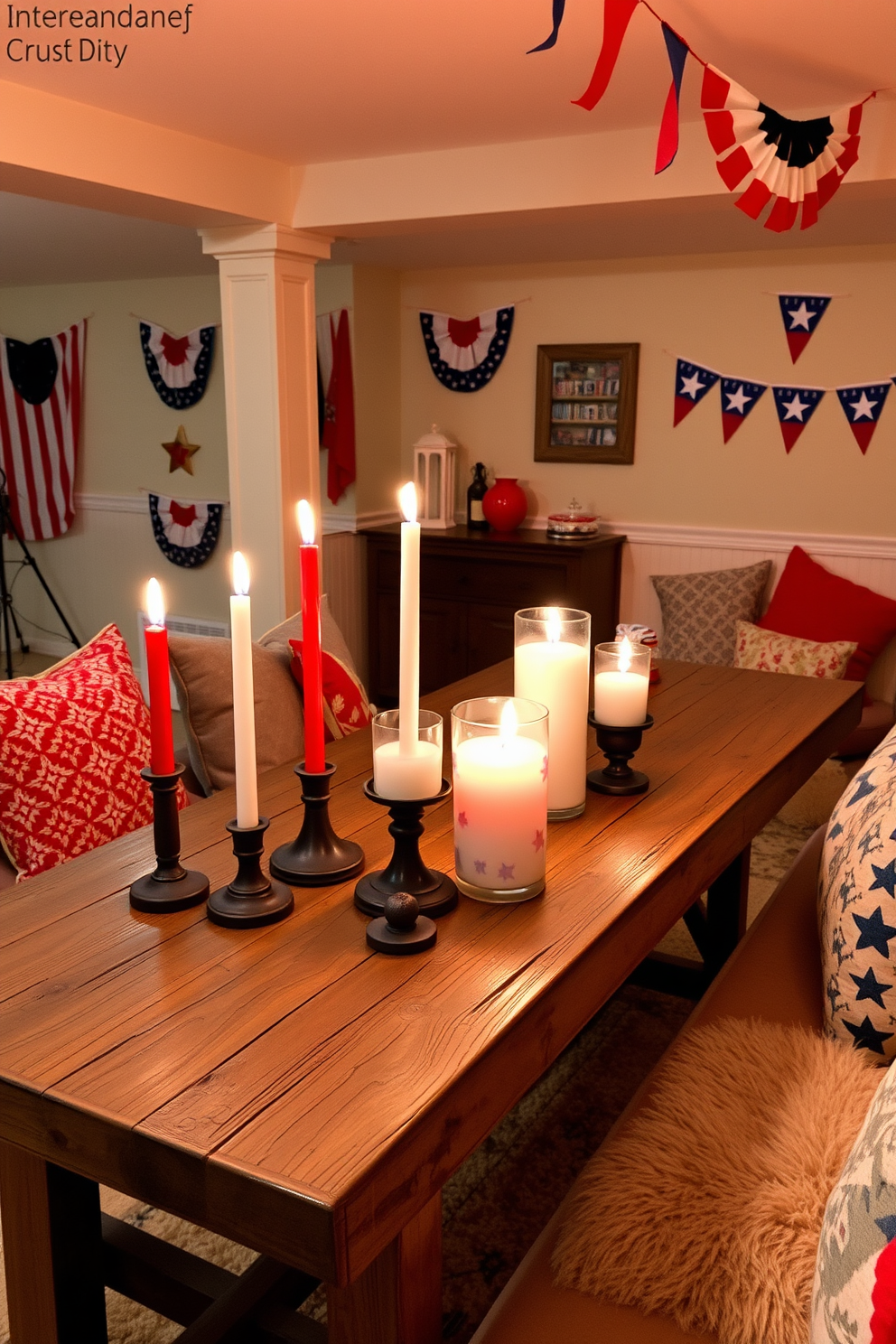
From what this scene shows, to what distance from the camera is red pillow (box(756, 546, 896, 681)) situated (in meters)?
4.07

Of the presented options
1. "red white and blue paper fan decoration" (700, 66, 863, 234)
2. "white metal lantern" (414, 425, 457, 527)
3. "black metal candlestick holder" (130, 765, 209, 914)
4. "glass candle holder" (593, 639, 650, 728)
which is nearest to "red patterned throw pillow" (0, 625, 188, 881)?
"black metal candlestick holder" (130, 765, 209, 914)

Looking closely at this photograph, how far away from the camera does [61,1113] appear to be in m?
0.92

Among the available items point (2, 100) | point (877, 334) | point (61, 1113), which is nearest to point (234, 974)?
point (61, 1113)

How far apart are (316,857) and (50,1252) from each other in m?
0.55

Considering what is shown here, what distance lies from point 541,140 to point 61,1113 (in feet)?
9.45

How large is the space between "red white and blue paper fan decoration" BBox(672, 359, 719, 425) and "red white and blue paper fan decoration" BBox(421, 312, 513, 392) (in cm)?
83

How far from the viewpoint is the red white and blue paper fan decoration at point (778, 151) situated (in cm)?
222

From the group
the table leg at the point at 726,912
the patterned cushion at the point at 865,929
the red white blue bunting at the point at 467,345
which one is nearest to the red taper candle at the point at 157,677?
the patterned cushion at the point at 865,929

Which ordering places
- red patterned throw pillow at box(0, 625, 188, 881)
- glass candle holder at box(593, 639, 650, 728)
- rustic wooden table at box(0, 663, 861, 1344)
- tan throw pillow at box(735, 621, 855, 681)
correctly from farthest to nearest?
1. tan throw pillow at box(735, 621, 855, 681)
2. red patterned throw pillow at box(0, 625, 188, 881)
3. glass candle holder at box(593, 639, 650, 728)
4. rustic wooden table at box(0, 663, 861, 1344)

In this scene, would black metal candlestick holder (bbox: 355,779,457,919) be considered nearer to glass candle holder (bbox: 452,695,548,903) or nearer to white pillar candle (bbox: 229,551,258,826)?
glass candle holder (bbox: 452,695,548,903)

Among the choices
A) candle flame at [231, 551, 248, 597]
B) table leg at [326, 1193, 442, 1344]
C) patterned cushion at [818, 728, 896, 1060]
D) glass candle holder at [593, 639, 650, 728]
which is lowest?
table leg at [326, 1193, 442, 1344]

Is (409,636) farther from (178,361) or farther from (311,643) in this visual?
(178,361)

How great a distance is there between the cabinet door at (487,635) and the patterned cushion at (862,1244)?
3664 mm

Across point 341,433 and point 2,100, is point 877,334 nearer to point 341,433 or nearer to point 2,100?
point 341,433
